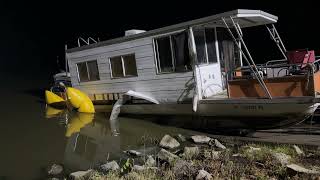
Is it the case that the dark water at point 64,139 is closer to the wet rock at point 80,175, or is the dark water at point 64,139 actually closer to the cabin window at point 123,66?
the wet rock at point 80,175

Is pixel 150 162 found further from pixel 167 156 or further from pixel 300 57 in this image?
pixel 300 57

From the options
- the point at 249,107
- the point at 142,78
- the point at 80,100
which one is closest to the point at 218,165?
the point at 249,107

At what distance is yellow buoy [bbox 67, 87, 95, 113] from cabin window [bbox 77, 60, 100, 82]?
2.28 feet

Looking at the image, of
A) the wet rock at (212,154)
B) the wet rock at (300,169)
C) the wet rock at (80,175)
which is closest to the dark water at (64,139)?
the wet rock at (80,175)

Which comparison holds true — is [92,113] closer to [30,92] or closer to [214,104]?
[214,104]

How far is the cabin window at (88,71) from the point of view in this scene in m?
15.3

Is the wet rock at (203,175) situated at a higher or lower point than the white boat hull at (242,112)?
lower

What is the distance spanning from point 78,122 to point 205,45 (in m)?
6.11

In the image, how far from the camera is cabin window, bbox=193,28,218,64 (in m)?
11.9

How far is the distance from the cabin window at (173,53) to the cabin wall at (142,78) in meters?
0.18

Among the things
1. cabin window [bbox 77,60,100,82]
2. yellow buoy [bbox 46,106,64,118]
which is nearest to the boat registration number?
cabin window [bbox 77,60,100,82]

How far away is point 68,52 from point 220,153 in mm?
9791

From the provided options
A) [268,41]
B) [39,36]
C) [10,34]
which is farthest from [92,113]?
[10,34]

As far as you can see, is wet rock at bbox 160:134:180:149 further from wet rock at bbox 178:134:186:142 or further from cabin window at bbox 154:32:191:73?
cabin window at bbox 154:32:191:73
